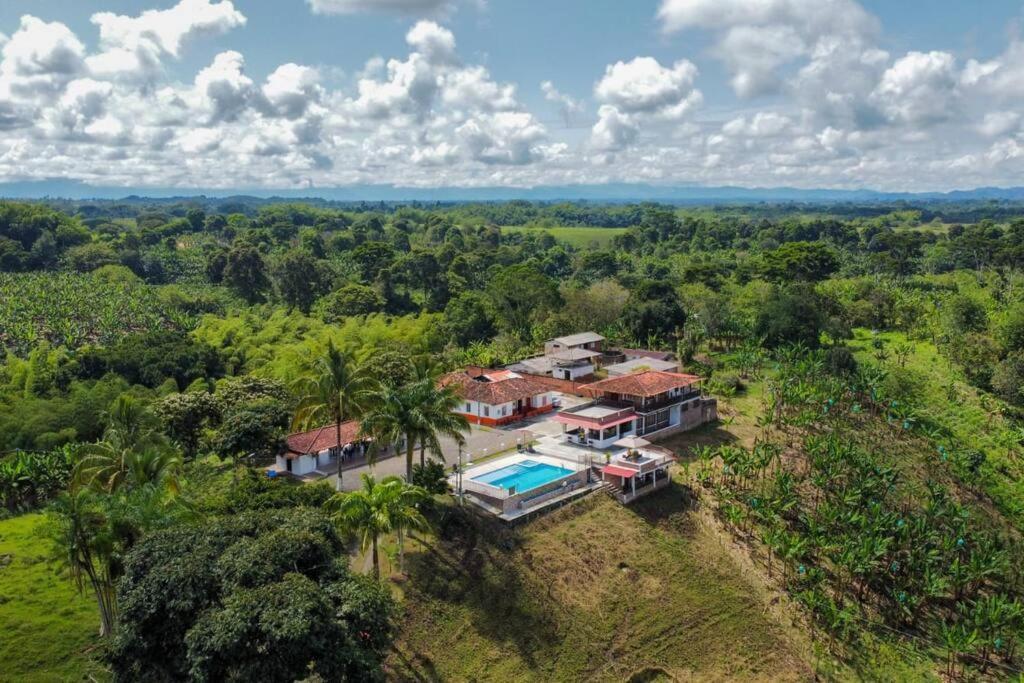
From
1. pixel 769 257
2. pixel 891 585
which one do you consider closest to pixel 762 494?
pixel 891 585

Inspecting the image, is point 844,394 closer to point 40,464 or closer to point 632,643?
point 632,643

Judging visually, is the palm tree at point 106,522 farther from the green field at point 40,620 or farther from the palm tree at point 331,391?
the palm tree at point 331,391

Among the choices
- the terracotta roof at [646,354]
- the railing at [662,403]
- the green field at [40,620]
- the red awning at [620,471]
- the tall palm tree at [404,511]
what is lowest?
the green field at [40,620]

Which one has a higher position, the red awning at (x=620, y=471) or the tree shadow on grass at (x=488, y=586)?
the red awning at (x=620, y=471)

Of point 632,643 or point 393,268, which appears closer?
point 632,643

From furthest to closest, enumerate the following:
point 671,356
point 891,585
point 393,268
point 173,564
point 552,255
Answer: point 552,255, point 393,268, point 671,356, point 891,585, point 173,564

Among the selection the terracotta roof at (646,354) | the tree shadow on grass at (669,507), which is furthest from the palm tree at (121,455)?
the terracotta roof at (646,354)

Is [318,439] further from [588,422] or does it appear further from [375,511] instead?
[588,422]
